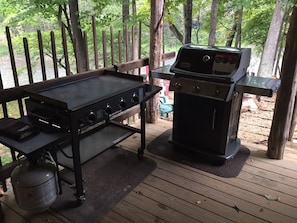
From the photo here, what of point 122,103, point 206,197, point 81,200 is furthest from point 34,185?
point 206,197

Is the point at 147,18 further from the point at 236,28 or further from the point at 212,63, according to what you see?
the point at 212,63

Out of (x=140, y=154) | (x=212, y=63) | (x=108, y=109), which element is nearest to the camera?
(x=108, y=109)

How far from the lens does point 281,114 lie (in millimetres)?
2465

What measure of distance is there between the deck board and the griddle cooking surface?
2.92ft

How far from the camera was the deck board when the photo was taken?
1906mm

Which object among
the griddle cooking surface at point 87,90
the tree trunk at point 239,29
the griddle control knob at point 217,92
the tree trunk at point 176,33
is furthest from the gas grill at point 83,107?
the tree trunk at point 176,33

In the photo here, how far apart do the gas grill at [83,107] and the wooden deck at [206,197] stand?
1.29ft

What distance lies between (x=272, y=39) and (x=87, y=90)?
207 inches

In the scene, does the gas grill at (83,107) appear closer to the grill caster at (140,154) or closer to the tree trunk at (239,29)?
the grill caster at (140,154)

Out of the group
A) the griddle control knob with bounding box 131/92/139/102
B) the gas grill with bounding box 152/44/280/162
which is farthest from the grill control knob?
the gas grill with bounding box 152/44/280/162

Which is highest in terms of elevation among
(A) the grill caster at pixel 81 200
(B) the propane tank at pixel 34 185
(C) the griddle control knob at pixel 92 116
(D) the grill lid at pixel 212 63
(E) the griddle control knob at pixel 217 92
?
(D) the grill lid at pixel 212 63

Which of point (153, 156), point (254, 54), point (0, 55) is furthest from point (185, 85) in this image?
point (254, 54)

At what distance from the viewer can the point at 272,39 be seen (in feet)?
18.9

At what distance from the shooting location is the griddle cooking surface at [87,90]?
1780 mm
